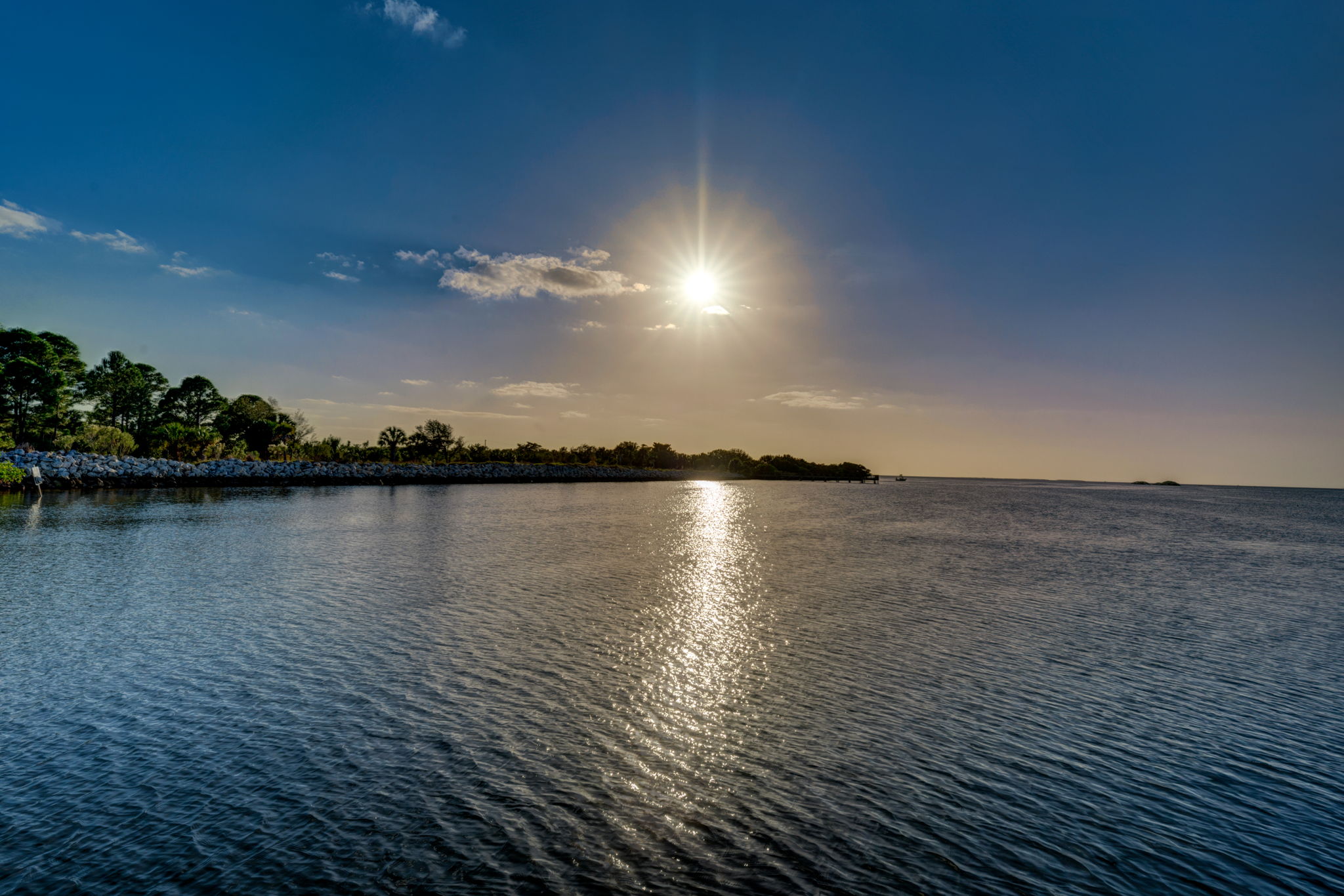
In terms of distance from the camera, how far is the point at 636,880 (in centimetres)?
819

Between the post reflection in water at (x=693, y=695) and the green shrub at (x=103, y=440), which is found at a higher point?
the green shrub at (x=103, y=440)

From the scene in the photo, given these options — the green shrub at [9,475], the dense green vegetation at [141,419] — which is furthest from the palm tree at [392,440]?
the green shrub at [9,475]

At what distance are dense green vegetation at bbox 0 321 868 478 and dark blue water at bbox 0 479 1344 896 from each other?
79784mm

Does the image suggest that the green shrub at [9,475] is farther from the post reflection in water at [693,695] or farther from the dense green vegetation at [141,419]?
the post reflection in water at [693,695]

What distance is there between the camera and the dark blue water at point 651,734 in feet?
28.5

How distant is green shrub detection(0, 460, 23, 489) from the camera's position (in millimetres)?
69688

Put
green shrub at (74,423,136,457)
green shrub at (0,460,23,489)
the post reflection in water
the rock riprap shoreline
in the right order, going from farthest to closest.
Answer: green shrub at (74,423,136,457) → the rock riprap shoreline → green shrub at (0,460,23,489) → the post reflection in water

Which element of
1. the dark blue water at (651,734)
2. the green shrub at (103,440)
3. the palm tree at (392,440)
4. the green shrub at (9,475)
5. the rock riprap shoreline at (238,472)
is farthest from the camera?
the palm tree at (392,440)

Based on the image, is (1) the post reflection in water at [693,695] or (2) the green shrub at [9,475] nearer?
(1) the post reflection in water at [693,695]

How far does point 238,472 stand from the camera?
10969 centimetres

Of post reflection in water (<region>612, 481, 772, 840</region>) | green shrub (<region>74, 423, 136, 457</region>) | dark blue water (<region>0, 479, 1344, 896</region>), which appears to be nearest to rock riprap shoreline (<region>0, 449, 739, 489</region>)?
green shrub (<region>74, 423, 136, 457</region>)

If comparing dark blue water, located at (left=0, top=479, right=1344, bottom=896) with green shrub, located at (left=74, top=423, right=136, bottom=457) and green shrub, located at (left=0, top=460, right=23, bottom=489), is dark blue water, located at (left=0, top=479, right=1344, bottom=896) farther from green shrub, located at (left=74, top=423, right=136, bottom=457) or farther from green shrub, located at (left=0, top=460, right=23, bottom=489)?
green shrub, located at (left=74, top=423, right=136, bottom=457)

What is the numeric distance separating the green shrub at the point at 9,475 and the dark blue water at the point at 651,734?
59078 mm

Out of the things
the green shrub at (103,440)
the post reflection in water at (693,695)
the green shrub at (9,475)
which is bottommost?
the post reflection in water at (693,695)
